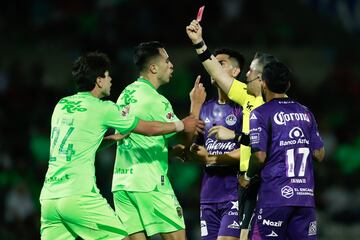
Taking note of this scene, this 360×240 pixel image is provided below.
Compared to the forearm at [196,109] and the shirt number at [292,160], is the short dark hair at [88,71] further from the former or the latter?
the shirt number at [292,160]

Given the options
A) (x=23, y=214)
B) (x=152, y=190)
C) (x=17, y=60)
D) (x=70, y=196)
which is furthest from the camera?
(x=17, y=60)

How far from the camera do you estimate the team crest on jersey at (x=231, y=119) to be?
10.1 metres

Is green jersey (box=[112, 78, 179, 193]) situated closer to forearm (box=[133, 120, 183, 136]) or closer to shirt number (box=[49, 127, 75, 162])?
forearm (box=[133, 120, 183, 136])

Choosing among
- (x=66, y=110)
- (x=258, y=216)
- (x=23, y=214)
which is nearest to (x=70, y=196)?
(x=66, y=110)

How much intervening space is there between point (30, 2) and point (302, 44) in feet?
18.5

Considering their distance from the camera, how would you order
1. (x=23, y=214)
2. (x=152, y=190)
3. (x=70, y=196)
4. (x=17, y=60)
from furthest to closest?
1. (x=17, y=60)
2. (x=23, y=214)
3. (x=152, y=190)
4. (x=70, y=196)

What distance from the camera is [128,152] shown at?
31.2 feet

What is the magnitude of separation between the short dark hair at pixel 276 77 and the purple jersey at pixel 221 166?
1.35m

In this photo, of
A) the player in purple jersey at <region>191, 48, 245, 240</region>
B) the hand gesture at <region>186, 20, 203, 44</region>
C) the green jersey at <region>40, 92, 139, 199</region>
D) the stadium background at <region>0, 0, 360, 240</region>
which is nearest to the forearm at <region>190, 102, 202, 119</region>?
the player in purple jersey at <region>191, 48, 245, 240</region>

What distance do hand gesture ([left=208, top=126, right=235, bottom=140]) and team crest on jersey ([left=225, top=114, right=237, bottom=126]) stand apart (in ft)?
1.00

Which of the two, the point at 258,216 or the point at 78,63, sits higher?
the point at 78,63

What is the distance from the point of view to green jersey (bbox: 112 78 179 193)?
30.8 ft

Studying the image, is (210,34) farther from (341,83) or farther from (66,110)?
(66,110)

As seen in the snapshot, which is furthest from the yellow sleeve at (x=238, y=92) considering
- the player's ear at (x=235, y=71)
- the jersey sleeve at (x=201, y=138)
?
the jersey sleeve at (x=201, y=138)
